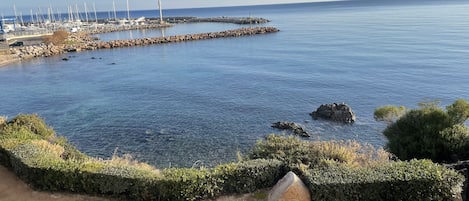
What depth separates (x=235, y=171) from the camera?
1015 cm

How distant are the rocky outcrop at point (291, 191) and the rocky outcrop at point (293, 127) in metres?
15.0

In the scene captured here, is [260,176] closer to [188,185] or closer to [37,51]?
[188,185]

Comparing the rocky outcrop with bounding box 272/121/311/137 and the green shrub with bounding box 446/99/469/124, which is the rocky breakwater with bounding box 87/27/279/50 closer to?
the rocky outcrop with bounding box 272/121/311/137

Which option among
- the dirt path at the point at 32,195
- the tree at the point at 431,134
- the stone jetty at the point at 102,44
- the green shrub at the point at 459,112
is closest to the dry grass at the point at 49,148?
the dirt path at the point at 32,195

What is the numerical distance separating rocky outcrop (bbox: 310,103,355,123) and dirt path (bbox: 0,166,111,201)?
1971 centimetres

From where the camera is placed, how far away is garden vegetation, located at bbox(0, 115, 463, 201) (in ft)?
29.2

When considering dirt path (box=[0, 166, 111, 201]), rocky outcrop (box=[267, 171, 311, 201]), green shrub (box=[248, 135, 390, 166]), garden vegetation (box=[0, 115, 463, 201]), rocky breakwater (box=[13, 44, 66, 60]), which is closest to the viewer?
garden vegetation (box=[0, 115, 463, 201])

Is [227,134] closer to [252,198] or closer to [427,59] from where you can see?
[252,198]

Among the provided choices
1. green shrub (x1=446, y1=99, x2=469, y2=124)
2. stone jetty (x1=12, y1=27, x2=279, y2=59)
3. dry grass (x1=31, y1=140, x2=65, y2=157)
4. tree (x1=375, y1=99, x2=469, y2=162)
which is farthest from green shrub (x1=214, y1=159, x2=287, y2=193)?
stone jetty (x1=12, y1=27, x2=279, y2=59)

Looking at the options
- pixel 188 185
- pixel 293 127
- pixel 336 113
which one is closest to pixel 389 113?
pixel 293 127

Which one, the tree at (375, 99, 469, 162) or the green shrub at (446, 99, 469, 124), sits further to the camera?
the green shrub at (446, 99, 469, 124)

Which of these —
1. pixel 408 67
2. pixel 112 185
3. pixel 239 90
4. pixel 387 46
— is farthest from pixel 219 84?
pixel 387 46

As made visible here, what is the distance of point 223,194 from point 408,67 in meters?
37.4

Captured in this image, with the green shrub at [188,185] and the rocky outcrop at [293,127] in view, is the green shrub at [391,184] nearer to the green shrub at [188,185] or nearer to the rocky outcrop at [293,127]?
the green shrub at [188,185]
